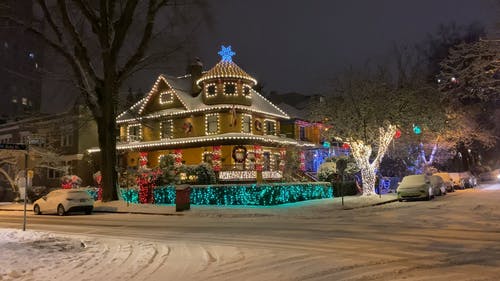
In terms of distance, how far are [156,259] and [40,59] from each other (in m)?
24.3

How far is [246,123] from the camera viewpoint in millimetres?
43688

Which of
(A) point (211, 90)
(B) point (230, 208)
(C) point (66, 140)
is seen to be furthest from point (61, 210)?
(C) point (66, 140)

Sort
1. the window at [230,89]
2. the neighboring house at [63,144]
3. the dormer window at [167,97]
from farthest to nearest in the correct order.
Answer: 1. the neighboring house at [63,144]
2. the dormer window at [167,97]
3. the window at [230,89]

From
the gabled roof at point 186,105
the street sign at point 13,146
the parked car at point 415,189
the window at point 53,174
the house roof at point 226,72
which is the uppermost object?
the house roof at point 226,72

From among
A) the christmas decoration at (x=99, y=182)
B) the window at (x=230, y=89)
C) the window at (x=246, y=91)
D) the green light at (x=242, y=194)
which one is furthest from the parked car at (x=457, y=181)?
the christmas decoration at (x=99, y=182)

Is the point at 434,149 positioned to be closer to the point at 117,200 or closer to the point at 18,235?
the point at 117,200

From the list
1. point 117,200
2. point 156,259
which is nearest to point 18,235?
point 156,259

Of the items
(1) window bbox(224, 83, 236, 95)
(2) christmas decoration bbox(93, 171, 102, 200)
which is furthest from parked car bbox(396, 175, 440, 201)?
(2) christmas decoration bbox(93, 171, 102, 200)

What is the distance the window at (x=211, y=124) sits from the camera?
42.3 m

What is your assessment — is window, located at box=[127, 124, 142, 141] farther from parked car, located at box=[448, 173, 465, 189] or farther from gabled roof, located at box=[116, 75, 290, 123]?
parked car, located at box=[448, 173, 465, 189]

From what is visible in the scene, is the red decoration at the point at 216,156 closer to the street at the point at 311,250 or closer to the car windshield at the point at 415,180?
the car windshield at the point at 415,180

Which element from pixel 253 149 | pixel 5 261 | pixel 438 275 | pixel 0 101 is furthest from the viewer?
pixel 0 101

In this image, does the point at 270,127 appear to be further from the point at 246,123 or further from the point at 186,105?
the point at 186,105

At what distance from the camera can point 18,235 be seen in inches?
548
